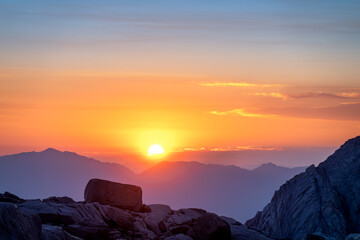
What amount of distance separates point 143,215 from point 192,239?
989 centimetres

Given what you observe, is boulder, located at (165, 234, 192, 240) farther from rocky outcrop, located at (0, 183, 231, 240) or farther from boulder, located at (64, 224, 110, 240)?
boulder, located at (64, 224, 110, 240)

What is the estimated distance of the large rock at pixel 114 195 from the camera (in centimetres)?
6009

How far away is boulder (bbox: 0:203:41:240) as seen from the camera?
27.6 m

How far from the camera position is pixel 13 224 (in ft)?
92.6

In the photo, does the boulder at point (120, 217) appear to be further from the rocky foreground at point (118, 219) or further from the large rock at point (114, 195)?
the large rock at point (114, 195)

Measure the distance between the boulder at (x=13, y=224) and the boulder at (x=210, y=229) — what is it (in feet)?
72.4

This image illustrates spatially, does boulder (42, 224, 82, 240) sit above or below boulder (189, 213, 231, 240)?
above

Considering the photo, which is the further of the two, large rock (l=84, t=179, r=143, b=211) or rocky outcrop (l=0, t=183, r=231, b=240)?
large rock (l=84, t=179, r=143, b=211)

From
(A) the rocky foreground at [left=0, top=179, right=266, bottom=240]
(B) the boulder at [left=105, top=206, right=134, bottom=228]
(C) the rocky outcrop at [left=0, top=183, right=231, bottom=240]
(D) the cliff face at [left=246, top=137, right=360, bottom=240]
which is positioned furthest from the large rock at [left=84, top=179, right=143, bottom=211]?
(D) the cliff face at [left=246, top=137, right=360, bottom=240]

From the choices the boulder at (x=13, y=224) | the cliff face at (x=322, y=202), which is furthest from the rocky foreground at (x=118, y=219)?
A: the cliff face at (x=322, y=202)

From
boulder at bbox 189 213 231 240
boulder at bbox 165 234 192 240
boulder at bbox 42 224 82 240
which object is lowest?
boulder at bbox 165 234 192 240

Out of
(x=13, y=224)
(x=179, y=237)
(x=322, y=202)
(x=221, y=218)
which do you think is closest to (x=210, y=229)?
(x=179, y=237)

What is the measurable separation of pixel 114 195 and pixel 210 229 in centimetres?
1562

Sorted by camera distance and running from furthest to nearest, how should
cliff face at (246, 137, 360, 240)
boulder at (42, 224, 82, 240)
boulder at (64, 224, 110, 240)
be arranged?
1. cliff face at (246, 137, 360, 240)
2. boulder at (64, 224, 110, 240)
3. boulder at (42, 224, 82, 240)
